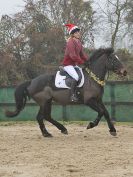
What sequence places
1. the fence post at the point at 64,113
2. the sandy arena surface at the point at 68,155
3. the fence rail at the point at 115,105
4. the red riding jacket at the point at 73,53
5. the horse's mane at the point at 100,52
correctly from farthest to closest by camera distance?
the fence post at the point at 64,113, the fence rail at the point at 115,105, the horse's mane at the point at 100,52, the red riding jacket at the point at 73,53, the sandy arena surface at the point at 68,155

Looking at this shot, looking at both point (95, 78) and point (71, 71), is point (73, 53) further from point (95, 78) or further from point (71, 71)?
point (95, 78)

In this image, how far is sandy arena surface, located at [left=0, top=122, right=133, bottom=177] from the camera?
7000 mm

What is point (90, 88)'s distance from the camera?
1138 centimetres

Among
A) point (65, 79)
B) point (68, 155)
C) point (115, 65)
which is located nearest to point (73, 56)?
point (65, 79)

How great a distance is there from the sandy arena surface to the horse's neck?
1457 millimetres

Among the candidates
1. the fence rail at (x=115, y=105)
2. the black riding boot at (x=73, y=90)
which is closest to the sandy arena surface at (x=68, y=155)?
the black riding boot at (x=73, y=90)

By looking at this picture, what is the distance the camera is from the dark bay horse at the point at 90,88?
11336 millimetres

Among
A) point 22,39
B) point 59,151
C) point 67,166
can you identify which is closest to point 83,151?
point 59,151

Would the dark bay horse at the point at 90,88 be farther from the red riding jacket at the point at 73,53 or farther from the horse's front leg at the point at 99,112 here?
the red riding jacket at the point at 73,53

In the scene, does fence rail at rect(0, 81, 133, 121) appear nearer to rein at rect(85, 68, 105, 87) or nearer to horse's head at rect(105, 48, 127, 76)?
horse's head at rect(105, 48, 127, 76)

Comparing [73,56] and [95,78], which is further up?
[73,56]

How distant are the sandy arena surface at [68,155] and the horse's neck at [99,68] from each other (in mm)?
1457

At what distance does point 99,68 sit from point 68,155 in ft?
11.6

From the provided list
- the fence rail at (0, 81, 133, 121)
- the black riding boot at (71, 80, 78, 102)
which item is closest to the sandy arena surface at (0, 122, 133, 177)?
the black riding boot at (71, 80, 78, 102)
